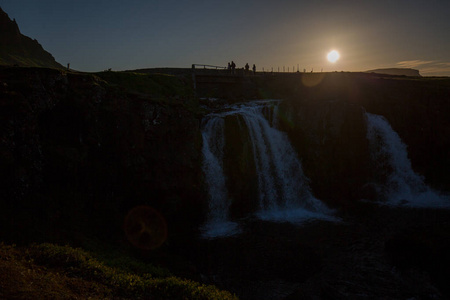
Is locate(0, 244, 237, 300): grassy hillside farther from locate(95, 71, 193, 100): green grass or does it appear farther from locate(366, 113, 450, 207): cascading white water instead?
locate(366, 113, 450, 207): cascading white water

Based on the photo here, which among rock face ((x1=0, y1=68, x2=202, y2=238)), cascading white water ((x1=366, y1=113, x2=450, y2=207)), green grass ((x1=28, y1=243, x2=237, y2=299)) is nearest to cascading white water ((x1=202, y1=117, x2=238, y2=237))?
rock face ((x1=0, y1=68, x2=202, y2=238))

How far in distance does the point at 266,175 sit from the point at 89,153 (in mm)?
15385

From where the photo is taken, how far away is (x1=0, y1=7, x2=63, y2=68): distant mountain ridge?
3634 inches

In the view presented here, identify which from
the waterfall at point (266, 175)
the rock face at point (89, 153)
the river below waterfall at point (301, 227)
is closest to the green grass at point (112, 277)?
the rock face at point (89, 153)

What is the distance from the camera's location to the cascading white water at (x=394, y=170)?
29.7m

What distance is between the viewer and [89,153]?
21375mm

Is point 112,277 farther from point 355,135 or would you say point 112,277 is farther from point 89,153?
point 355,135

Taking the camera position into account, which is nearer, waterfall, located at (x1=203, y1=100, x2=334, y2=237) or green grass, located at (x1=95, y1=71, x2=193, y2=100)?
waterfall, located at (x1=203, y1=100, x2=334, y2=237)

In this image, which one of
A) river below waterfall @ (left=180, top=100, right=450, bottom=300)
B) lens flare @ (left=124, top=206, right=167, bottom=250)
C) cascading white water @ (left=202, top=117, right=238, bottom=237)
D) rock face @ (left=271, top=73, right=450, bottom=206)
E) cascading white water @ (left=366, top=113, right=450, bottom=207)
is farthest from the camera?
rock face @ (left=271, top=73, right=450, bottom=206)

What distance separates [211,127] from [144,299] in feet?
61.0

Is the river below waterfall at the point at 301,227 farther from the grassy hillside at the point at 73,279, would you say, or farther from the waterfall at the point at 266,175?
the grassy hillside at the point at 73,279

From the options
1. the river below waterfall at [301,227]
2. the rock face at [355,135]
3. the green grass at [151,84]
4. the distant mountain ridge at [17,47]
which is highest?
the distant mountain ridge at [17,47]

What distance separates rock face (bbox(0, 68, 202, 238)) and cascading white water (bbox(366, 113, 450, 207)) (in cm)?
1999

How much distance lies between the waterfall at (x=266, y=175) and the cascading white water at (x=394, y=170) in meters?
8.65
